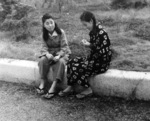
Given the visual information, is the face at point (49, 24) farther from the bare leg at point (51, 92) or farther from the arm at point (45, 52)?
the bare leg at point (51, 92)

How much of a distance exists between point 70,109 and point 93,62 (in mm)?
699

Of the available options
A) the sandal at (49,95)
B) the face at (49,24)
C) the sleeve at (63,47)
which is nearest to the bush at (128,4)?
the sleeve at (63,47)

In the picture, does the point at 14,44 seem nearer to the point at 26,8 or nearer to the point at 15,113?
the point at 26,8

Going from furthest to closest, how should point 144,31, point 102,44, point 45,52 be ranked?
point 144,31 → point 45,52 → point 102,44

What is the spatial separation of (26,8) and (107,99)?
3.19 meters

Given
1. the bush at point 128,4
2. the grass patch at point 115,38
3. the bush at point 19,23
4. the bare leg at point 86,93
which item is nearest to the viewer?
the bare leg at point 86,93

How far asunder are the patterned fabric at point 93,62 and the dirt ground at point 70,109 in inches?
12.0

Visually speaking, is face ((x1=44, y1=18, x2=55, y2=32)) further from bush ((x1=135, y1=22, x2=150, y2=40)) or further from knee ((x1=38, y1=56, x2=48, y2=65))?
bush ((x1=135, y1=22, x2=150, y2=40))

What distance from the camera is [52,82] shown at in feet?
13.5

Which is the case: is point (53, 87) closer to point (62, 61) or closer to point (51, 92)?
point (51, 92)

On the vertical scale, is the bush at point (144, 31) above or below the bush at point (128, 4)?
below

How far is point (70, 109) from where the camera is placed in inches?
139

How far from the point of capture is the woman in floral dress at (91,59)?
349 cm

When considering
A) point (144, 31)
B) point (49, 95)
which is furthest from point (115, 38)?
point (49, 95)
